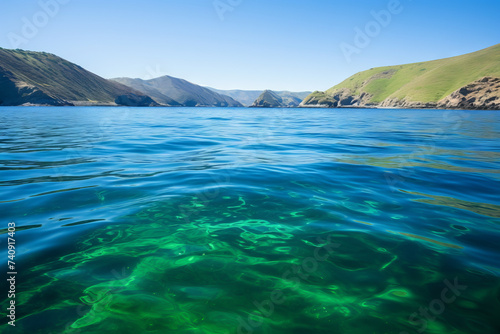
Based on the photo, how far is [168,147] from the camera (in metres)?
12.2

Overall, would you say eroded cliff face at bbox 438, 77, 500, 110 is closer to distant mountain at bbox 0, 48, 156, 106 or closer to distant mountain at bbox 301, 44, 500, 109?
distant mountain at bbox 301, 44, 500, 109

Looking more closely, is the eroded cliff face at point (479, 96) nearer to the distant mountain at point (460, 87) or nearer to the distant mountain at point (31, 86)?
the distant mountain at point (460, 87)

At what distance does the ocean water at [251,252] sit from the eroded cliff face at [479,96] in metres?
151

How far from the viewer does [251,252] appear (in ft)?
11.1

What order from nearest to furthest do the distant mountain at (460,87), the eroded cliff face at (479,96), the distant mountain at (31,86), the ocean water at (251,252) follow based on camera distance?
the ocean water at (251,252), the eroded cliff face at (479,96), the distant mountain at (460,87), the distant mountain at (31,86)

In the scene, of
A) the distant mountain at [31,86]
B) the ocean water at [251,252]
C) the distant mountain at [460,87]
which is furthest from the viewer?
the distant mountain at [31,86]

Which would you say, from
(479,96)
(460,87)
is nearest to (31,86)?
(479,96)

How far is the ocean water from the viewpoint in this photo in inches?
90.0

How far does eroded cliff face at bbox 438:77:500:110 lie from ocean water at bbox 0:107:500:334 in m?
151

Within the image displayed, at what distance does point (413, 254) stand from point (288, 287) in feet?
6.45

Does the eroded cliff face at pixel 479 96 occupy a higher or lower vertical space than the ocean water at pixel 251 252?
higher

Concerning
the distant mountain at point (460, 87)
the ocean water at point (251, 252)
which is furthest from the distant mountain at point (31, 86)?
the distant mountain at point (460, 87)

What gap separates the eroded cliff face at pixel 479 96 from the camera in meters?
115

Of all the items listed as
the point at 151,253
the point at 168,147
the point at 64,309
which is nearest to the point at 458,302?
the point at 151,253
